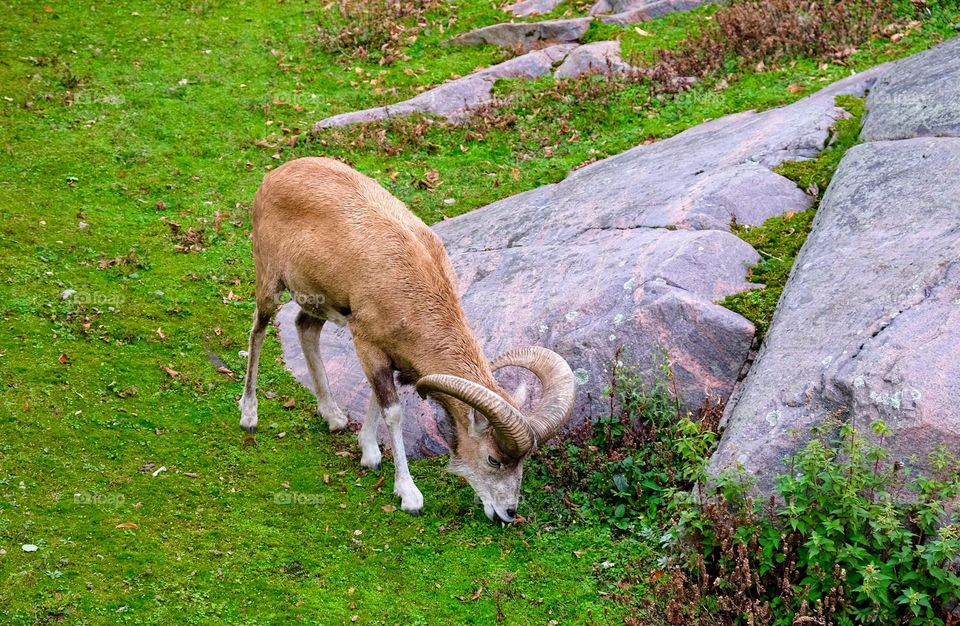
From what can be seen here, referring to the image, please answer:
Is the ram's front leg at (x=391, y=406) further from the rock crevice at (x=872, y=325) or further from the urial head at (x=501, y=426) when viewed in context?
the rock crevice at (x=872, y=325)

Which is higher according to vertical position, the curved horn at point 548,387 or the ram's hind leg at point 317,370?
the curved horn at point 548,387

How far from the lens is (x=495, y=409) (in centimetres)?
775

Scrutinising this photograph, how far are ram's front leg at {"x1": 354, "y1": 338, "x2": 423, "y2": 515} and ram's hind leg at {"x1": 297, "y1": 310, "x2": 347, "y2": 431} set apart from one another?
1.34m

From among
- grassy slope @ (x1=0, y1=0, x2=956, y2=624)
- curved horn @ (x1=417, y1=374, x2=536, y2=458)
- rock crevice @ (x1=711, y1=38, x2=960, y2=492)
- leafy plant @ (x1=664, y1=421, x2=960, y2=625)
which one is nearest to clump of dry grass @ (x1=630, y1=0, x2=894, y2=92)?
grassy slope @ (x1=0, y1=0, x2=956, y2=624)

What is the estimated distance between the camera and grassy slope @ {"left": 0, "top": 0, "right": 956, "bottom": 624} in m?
7.71

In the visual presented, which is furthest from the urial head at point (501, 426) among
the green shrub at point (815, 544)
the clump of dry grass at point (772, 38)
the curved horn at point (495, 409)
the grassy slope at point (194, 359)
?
the clump of dry grass at point (772, 38)

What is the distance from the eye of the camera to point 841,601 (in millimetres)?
6492

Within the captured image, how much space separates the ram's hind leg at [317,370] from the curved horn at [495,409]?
2380 millimetres

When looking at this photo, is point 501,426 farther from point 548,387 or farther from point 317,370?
point 317,370

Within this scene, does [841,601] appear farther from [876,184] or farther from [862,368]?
[876,184]

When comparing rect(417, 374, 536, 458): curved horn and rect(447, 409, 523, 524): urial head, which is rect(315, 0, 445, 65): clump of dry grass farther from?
rect(417, 374, 536, 458): curved horn

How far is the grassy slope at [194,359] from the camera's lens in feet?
25.3

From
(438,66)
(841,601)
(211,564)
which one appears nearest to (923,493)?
(841,601)

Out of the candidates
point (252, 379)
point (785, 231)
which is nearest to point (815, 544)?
point (785, 231)
